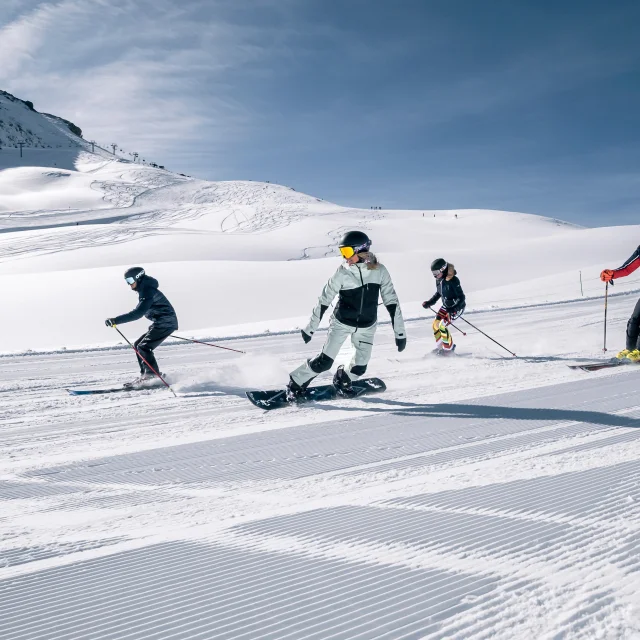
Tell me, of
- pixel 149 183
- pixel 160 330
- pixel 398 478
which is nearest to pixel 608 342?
pixel 160 330

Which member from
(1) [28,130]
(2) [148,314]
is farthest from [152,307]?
(1) [28,130]

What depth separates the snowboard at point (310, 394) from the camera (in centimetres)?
644

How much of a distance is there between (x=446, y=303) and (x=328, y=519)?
7.77 metres

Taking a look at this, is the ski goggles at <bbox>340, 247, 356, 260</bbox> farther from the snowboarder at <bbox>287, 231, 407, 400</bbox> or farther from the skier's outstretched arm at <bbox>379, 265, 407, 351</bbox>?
the skier's outstretched arm at <bbox>379, 265, 407, 351</bbox>

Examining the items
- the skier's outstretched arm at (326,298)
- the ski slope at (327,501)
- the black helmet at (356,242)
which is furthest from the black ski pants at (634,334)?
the skier's outstretched arm at (326,298)

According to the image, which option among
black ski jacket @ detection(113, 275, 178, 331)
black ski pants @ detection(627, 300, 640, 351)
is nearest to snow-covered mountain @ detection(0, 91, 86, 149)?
black ski jacket @ detection(113, 275, 178, 331)

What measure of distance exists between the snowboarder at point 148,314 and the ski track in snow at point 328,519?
5.70 feet

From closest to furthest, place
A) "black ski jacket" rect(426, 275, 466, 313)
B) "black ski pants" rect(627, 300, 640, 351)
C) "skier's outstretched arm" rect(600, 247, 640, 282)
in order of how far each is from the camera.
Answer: "black ski pants" rect(627, 300, 640, 351) → "skier's outstretched arm" rect(600, 247, 640, 282) → "black ski jacket" rect(426, 275, 466, 313)

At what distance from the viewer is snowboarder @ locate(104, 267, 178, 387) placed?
8.27 metres

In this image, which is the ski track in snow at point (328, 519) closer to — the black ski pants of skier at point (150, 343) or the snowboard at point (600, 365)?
the snowboard at point (600, 365)

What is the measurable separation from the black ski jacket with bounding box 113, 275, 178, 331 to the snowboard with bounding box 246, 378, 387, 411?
254 centimetres

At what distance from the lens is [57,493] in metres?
3.92

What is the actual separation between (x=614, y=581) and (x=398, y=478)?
1.67 m

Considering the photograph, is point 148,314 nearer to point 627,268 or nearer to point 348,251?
point 348,251
